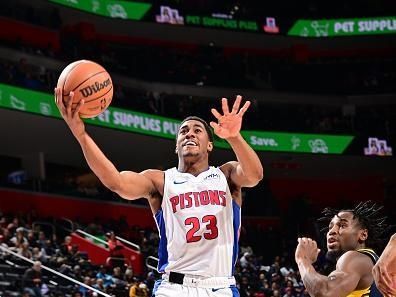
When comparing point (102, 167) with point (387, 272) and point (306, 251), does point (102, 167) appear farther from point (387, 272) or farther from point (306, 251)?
point (387, 272)

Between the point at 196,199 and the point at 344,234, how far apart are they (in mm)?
1079

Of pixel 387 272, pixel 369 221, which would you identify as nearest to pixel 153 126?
pixel 369 221

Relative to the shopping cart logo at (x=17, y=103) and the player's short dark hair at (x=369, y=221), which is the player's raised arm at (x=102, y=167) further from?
the shopping cart logo at (x=17, y=103)

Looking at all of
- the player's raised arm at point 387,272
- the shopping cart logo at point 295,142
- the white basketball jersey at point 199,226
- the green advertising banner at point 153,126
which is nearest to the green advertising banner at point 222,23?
the green advertising banner at point 153,126

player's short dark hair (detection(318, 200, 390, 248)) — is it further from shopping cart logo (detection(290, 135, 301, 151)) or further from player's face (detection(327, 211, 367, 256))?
shopping cart logo (detection(290, 135, 301, 151))

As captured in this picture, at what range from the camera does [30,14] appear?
2358 centimetres

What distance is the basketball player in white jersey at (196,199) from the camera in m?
5.22

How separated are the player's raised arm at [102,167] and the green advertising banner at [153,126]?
42.1ft

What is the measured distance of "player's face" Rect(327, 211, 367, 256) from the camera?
566 centimetres

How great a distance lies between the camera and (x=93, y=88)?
5.37m

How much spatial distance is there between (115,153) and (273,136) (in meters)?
4.84

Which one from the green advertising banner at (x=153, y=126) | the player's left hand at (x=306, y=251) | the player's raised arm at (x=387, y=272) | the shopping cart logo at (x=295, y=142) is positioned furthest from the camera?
the shopping cart logo at (x=295, y=142)

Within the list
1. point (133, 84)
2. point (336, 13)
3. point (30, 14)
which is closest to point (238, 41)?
point (336, 13)

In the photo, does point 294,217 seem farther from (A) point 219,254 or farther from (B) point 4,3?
(A) point 219,254
